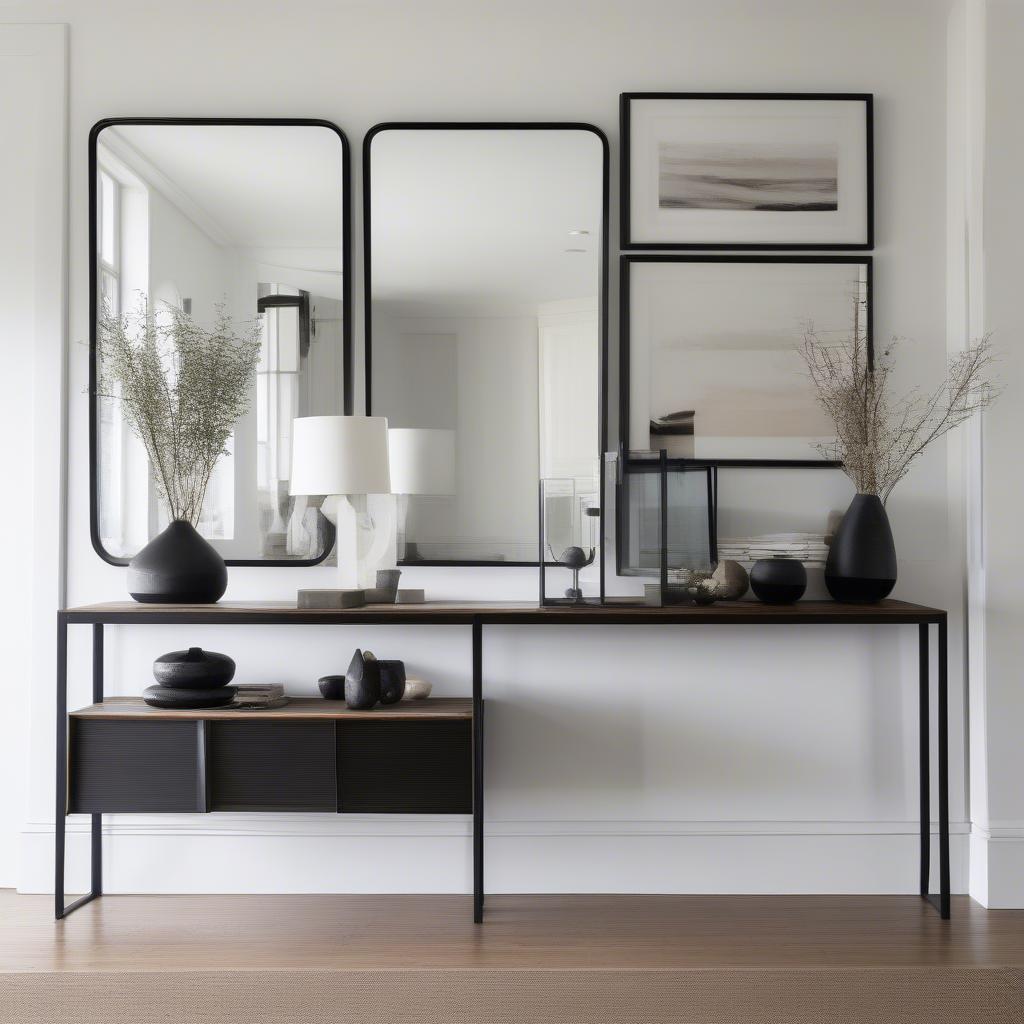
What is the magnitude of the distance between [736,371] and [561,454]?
607mm

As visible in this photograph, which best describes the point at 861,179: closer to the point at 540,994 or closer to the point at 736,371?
the point at 736,371

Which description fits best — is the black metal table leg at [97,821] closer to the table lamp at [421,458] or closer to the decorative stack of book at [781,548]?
the table lamp at [421,458]

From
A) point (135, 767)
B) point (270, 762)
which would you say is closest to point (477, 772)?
point (270, 762)

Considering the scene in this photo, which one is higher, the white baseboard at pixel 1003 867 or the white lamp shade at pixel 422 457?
the white lamp shade at pixel 422 457

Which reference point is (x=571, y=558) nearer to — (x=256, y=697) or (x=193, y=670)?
(x=256, y=697)

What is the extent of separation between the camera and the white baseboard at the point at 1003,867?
2.66m

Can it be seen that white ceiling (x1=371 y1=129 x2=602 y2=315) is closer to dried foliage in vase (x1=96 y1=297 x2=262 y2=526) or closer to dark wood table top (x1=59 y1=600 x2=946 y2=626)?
dried foliage in vase (x1=96 y1=297 x2=262 y2=526)

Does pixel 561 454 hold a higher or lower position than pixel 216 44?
lower

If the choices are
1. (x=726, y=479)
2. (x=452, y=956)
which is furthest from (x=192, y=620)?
(x=726, y=479)

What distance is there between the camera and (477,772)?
2447mm

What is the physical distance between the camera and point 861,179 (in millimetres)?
2799

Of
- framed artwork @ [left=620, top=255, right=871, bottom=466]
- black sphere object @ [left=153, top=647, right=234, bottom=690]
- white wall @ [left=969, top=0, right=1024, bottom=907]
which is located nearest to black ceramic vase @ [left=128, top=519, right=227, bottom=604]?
black sphere object @ [left=153, top=647, right=234, bottom=690]

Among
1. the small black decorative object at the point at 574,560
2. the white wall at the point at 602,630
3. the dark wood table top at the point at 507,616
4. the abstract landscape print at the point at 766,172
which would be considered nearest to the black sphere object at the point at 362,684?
the dark wood table top at the point at 507,616

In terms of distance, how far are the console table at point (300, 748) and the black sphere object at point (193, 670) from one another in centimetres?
8
